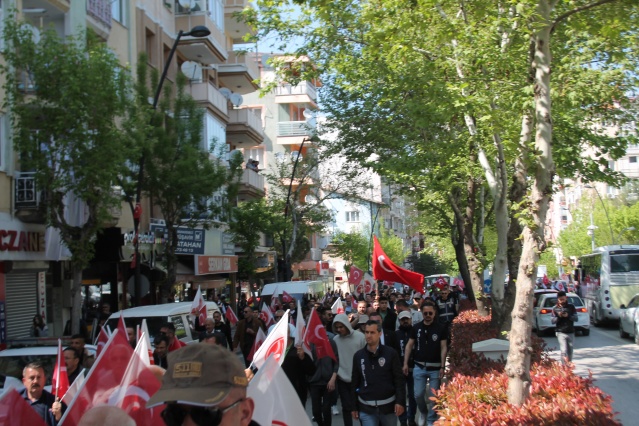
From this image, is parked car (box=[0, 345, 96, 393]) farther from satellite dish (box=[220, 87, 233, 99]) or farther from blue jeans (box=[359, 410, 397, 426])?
satellite dish (box=[220, 87, 233, 99])

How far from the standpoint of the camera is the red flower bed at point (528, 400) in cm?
646

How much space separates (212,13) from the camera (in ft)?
118

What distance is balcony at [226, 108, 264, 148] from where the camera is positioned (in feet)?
130

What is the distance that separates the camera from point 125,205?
2641 cm

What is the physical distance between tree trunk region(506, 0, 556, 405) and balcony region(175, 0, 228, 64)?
25.9 m

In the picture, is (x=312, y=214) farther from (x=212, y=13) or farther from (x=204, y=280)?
(x=212, y=13)

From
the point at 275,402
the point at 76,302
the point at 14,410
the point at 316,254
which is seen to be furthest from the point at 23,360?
the point at 316,254

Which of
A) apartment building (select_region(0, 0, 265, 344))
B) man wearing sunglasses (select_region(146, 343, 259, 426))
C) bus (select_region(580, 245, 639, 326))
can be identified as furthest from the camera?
bus (select_region(580, 245, 639, 326))

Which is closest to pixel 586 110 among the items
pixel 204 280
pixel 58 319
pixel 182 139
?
pixel 182 139

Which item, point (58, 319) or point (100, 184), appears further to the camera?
point (58, 319)

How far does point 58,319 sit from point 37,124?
23.6 feet

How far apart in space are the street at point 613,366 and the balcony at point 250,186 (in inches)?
700

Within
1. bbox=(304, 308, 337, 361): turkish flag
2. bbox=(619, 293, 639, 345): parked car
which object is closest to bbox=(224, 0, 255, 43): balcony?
bbox=(619, 293, 639, 345): parked car

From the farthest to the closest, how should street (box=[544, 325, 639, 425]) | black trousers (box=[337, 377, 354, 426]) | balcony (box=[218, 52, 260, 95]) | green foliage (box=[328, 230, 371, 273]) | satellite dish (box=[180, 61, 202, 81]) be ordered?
green foliage (box=[328, 230, 371, 273]) → balcony (box=[218, 52, 260, 95]) → satellite dish (box=[180, 61, 202, 81]) → street (box=[544, 325, 639, 425]) → black trousers (box=[337, 377, 354, 426])
